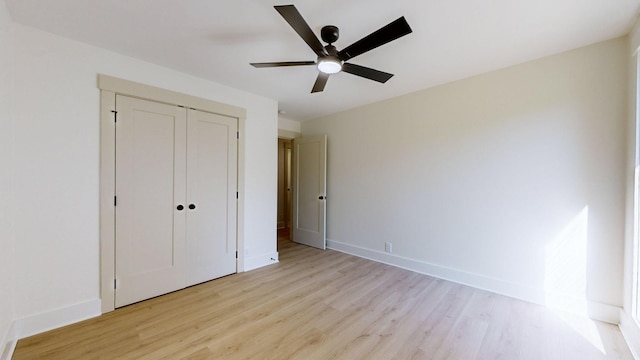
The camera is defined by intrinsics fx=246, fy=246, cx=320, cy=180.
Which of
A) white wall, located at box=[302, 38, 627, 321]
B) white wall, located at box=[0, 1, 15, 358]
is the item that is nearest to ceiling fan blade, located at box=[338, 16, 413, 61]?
white wall, located at box=[302, 38, 627, 321]

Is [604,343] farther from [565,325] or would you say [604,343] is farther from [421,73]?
[421,73]

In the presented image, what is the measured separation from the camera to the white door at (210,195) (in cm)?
299

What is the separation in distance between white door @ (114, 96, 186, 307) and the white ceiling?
640 millimetres

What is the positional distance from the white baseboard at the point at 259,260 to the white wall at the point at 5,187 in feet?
6.92

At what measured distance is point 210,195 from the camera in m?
3.16

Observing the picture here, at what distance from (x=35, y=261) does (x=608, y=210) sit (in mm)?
5085

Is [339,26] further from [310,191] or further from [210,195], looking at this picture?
[310,191]

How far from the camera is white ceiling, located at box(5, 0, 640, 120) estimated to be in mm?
1800

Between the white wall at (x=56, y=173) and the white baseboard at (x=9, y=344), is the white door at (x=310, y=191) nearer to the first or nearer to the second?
the white wall at (x=56, y=173)

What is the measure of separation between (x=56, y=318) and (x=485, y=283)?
4.34 metres

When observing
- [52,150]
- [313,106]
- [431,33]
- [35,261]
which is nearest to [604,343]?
[431,33]

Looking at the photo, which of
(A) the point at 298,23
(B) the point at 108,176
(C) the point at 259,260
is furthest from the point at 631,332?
(B) the point at 108,176

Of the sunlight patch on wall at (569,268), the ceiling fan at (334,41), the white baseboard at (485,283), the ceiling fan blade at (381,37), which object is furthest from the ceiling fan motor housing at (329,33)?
the white baseboard at (485,283)

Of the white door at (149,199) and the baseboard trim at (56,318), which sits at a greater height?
the white door at (149,199)
